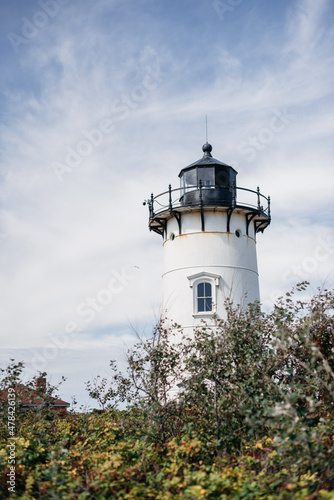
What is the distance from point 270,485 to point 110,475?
1.88 metres

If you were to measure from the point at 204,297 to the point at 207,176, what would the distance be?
4723 millimetres

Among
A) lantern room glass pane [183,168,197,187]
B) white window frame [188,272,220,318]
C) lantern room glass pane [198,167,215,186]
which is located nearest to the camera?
white window frame [188,272,220,318]

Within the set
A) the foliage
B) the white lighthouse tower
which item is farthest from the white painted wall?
the foliage

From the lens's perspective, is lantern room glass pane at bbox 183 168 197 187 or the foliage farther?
lantern room glass pane at bbox 183 168 197 187

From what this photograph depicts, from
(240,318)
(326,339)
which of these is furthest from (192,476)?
(326,339)

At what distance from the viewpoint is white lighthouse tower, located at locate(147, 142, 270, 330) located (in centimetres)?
1655

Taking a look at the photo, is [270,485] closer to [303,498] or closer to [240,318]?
[303,498]

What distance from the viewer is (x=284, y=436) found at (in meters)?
5.55

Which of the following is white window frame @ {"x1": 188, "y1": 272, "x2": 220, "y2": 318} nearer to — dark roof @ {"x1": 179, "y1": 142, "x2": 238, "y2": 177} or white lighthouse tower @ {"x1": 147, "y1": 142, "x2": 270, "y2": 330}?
white lighthouse tower @ {"x1": 147, "y1": 142, "x2": 270, "y2": 330}

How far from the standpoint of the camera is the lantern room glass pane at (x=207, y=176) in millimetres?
18109

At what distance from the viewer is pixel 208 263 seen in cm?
1677

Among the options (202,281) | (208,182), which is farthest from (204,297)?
(208,182)

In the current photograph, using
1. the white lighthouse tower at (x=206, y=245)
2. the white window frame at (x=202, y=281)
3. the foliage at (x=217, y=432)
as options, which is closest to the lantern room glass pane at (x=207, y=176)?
the white lighthouse tower at (x=206, y=245)

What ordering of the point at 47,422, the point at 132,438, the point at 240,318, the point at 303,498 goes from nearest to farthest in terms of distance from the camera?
the point at 303,498 → the point at 132,438 → the point at 240,318 → the point at 47,422
